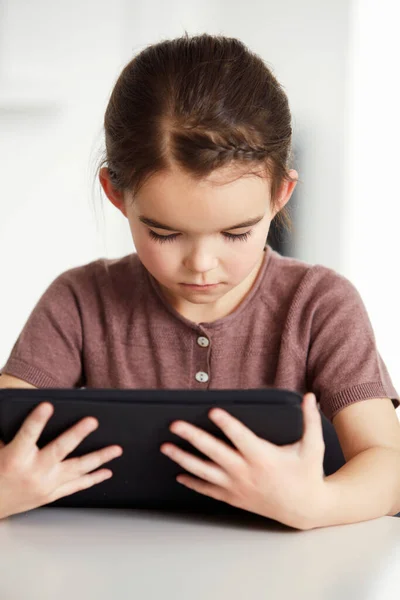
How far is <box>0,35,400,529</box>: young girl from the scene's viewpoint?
78cm

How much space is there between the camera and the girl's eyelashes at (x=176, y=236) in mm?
946

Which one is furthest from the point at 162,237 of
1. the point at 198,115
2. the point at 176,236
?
the point at 198,115

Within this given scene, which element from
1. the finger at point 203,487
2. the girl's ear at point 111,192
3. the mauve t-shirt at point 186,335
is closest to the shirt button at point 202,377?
the mauve t-shirt at point 186,335

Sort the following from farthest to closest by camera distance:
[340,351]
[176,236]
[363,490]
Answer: [340,351], [176,236], [363,490]

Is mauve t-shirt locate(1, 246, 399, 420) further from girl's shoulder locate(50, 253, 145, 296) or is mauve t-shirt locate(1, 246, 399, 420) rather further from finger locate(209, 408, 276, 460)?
finger locate(209, 408, 276, 460)

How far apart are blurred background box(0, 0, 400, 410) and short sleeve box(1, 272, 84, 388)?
5.59ft

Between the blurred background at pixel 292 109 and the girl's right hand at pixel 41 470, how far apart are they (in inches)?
83.2

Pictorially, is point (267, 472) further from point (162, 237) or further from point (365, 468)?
point (162, 237)

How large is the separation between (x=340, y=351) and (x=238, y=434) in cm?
38

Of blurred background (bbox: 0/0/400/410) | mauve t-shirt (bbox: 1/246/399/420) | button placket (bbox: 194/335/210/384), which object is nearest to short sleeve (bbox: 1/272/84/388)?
mauve t-shirt (bbox: 1/246/399/420)

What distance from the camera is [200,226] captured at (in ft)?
2.98

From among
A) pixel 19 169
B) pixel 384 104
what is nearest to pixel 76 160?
pixel 19 169

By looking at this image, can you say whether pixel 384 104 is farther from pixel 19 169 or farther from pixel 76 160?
pixel 19 169

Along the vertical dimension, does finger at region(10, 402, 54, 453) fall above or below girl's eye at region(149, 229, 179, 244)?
below
